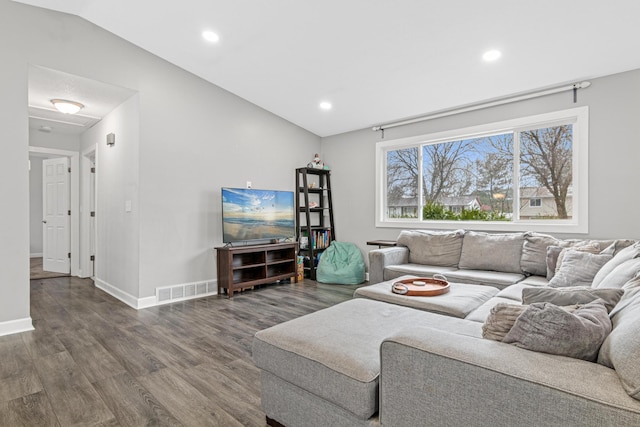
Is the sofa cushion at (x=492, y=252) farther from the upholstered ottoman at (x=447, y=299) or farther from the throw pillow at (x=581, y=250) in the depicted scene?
the upholstered ottoman at (x=447, y=299)

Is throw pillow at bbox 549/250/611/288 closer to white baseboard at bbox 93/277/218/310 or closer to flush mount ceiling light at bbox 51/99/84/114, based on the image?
white baseboard at bbox 93/277/218/310

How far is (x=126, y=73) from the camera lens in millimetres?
3809

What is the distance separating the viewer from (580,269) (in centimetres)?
261

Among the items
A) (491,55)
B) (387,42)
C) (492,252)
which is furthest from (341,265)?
(491,55)

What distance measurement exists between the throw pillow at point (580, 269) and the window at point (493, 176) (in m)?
1.03

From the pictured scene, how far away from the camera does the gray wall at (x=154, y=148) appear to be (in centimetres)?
310

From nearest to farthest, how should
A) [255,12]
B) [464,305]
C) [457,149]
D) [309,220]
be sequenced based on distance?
[464,305]
[255,12]
[457,149]
[309,220]

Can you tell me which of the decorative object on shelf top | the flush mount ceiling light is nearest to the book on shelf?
the decorative object on shelf top

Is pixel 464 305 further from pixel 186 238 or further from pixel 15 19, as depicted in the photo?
pixel 15 19

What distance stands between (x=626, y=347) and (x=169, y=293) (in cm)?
415

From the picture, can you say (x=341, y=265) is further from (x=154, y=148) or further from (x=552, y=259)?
(x=154, y=148)

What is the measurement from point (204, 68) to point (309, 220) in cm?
262

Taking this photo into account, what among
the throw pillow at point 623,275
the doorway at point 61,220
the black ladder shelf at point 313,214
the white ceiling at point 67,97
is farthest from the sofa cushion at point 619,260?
the doorway at point 61,220


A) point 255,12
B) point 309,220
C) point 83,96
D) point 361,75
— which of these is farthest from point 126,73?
point 309,220
